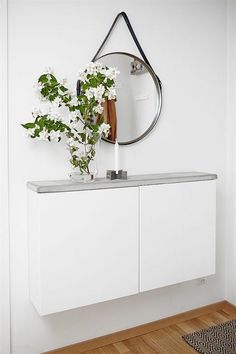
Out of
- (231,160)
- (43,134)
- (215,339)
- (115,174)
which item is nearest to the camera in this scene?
(43,134)

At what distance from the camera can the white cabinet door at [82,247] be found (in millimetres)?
1874

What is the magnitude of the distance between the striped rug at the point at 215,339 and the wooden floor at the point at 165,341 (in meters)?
0.05

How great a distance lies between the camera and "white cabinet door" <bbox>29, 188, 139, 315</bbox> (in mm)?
1874

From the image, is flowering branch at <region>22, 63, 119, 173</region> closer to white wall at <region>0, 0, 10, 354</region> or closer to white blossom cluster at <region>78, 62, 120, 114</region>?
white blossom cluster at <region>78, 62, 120, 114</region>

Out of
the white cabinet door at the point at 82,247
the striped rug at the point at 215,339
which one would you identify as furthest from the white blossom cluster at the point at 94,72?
the striped rug at the point at 215,339

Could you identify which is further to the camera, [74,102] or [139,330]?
[139,330]

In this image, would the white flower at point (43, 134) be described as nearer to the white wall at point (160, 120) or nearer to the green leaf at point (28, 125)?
the green leaf at point (28, 125)

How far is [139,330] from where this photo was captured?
96.9 inches

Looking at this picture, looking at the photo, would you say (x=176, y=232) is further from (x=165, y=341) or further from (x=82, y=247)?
(x=165, y=341)

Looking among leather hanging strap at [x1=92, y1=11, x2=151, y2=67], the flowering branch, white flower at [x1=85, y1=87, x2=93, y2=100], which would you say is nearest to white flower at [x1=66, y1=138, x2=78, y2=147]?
the flowering branch

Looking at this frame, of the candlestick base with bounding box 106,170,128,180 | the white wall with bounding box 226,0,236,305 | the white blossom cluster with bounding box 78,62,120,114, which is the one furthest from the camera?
the white wall with bounding box 226,0,236,305

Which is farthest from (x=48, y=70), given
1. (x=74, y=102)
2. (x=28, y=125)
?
(x=28, y=125)

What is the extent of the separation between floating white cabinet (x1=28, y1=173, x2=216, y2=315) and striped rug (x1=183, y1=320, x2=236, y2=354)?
41 centimetres

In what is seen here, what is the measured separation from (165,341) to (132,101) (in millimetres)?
1547
